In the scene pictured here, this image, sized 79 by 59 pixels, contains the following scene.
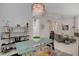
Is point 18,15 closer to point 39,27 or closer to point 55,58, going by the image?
point 39,27

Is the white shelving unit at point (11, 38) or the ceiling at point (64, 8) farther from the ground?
the ceiling at point (64, 8)

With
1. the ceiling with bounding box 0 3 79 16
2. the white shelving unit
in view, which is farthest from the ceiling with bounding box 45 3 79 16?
the white shelving unit

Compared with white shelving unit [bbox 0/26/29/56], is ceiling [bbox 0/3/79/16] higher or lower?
higher

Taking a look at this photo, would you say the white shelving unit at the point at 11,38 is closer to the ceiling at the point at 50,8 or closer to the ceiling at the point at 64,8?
the ceiling at the point at 50,8

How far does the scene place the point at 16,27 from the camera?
1396 mm

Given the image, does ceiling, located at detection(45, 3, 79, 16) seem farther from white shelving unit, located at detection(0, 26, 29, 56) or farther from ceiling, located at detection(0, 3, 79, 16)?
white shelving unit, located at detection(0, 26, 29, 56)

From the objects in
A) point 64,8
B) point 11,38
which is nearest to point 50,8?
point 64,8

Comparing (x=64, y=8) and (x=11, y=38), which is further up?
(x=64, y=8)

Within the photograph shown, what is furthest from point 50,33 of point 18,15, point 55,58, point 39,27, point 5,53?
point 5,53

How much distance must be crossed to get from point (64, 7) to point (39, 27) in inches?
12.3

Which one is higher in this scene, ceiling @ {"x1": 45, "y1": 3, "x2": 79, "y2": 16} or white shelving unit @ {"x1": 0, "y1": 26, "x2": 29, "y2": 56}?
ceiling @ {"x1": 45, "y1": 3, "x2": 79, "y2": 16}

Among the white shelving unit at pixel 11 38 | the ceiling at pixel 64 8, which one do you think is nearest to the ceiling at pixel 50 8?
the ceiling at pixel 64 8

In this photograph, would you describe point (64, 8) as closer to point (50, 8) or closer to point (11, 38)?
point (50, 8)

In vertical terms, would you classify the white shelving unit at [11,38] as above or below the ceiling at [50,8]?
below
